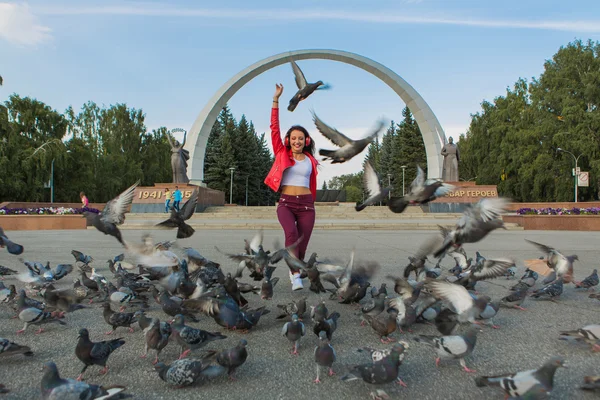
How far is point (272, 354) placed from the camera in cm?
267

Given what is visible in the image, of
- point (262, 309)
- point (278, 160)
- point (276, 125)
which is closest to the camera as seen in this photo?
point (262, 309)

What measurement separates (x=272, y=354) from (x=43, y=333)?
1.83 meters

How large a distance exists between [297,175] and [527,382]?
3213 millimetres

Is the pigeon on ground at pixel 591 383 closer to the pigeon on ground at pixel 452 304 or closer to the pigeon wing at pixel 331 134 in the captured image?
the pigeon on ground at pixel 452 304

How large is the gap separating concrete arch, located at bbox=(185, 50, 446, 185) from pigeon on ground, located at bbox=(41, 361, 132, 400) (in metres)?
33.1

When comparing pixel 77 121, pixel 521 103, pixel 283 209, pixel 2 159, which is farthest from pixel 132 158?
pixel 283 209

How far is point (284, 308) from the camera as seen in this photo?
11.4 ft

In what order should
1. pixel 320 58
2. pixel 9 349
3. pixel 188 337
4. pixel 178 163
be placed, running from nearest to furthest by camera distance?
pixel 9 349, pixel 188 337, pixel 178 163, pixel 320 58

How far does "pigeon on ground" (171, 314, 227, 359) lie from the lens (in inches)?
101

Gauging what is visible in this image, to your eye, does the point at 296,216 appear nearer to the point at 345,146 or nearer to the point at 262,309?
the point at 345,146

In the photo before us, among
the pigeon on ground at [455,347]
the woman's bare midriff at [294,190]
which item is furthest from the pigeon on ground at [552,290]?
the woman's bare midriff at [294,190]

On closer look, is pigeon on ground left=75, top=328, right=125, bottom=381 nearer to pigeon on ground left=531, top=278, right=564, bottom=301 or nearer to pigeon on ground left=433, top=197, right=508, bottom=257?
pigeon on ground left=433, top=197, right=508, bottom=257

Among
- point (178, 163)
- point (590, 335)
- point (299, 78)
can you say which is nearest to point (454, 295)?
point (590, 335)

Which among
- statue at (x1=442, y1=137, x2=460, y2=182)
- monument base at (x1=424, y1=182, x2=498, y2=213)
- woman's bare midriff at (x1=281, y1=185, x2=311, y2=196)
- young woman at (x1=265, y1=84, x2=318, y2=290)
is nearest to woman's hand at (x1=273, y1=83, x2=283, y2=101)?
young woman at (x1=265, y1=84, x2=318, y2=290)
